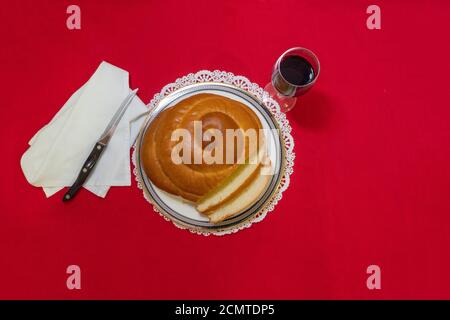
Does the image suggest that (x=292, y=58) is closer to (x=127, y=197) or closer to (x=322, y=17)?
(x=322, y=17)

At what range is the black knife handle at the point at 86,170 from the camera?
42.6 inches

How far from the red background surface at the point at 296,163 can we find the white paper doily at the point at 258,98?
0.03 metres

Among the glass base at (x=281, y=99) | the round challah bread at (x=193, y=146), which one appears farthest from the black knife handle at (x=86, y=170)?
the glass base at (x=281, y=99)

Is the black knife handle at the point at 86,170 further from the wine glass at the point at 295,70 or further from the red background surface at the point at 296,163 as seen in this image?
the wine glass at the point at 295,70

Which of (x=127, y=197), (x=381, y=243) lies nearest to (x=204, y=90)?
(x=127, y=197)

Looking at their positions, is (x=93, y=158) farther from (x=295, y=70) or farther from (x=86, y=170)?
(x=295, y=70)

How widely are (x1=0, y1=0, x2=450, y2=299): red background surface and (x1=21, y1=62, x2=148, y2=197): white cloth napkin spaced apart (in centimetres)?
3

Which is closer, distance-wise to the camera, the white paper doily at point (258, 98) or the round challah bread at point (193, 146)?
the round challah bread at point (193, 146)

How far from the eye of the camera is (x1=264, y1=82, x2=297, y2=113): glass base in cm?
114

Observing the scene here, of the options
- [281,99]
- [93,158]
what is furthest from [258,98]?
[93,158]

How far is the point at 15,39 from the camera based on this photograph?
3.80ft

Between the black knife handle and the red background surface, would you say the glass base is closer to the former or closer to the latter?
the red background surface

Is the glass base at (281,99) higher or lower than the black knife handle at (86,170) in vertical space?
higher

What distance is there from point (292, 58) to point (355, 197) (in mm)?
427
